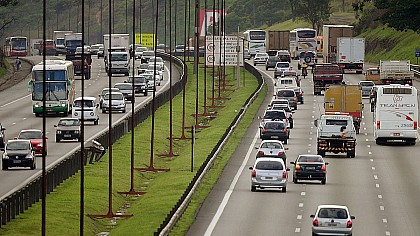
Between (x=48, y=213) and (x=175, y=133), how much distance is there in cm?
4390

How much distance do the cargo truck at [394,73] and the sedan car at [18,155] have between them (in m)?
56.7

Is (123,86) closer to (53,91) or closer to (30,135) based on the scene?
(53,91)

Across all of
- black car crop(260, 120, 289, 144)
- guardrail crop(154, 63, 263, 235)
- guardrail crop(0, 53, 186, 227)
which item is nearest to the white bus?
black car crop(260, 120, 289, 144)

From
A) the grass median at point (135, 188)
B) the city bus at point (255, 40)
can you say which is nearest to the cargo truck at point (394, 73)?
the grass median at point (135, 188)

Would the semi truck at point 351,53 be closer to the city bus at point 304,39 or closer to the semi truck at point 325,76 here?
the semi truck at point 325,76

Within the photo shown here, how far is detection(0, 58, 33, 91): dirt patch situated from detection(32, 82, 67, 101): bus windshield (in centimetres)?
3336

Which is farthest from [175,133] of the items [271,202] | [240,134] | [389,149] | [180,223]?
[180,223]

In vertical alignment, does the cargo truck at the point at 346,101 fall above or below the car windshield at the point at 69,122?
above

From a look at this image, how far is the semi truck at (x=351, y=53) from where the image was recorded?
466 ft

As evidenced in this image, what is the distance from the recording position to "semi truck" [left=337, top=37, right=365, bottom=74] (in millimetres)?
142075

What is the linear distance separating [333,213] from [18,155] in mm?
26989

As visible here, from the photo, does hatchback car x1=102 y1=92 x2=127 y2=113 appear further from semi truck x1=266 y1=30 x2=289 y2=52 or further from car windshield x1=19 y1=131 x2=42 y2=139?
semi truck x1=266 y1=30 x2=289 y2=52

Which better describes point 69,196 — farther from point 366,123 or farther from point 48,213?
point 366,123

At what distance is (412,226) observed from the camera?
50.1 m
